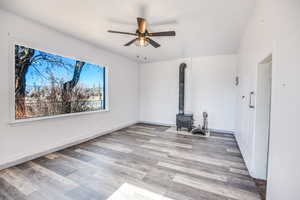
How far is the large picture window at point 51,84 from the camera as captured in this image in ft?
8.26

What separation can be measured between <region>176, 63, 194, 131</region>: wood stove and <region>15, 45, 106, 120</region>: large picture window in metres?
2.77

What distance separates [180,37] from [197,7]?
1.10 meters

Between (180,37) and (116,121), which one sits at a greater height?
(180,37)

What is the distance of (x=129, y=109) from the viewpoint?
544cm

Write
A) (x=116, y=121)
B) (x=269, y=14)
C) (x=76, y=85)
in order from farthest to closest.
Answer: (x=116, y=121)
(x=76, y=85)
(x=269, y=14)

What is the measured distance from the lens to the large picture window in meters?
2.52

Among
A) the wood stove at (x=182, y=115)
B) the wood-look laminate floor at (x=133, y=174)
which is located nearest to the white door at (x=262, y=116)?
the wood-look laminate floor at (x=133, y=174)

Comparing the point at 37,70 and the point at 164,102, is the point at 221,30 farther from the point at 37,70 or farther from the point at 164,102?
the point at 37,70

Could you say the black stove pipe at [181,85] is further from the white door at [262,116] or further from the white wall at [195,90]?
the white door at [262,116]

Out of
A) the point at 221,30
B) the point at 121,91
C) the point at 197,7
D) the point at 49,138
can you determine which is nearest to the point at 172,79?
the point at 121,91

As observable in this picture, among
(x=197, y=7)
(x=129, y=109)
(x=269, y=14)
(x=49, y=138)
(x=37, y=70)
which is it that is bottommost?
(x=49, y=138)

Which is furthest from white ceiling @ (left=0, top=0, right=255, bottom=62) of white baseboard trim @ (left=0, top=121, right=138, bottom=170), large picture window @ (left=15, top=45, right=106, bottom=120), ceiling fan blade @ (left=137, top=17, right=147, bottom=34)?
white baseboard trim @ (left=0, top=121, right=138, bottom=170)

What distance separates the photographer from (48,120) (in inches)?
112

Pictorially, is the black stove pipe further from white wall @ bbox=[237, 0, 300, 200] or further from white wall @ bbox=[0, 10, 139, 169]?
white wall @ bbox=[237, 0, 300, 200]
